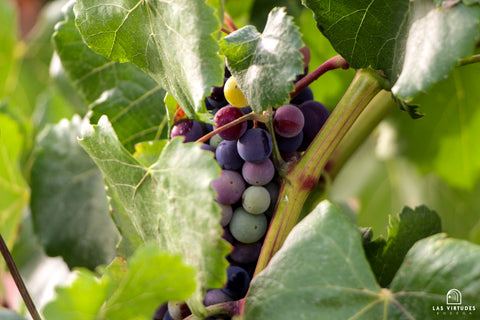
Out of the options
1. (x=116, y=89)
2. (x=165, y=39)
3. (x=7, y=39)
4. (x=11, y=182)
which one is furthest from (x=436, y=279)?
(x=7, y=39)

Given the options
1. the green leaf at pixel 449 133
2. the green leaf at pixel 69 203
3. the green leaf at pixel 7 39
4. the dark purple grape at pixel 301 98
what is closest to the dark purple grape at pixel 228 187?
the dark purple grape at pixel 301 98

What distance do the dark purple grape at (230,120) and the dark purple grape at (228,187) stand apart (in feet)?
0.11

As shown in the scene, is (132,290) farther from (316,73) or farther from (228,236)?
(316,73)

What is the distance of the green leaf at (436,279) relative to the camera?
0.34m

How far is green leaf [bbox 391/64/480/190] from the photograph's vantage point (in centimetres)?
75

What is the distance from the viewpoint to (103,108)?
595mm

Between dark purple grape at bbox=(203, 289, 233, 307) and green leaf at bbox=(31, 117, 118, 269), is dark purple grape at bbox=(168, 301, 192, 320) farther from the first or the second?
green leaf at bbox=(31, 117, 118, 269)

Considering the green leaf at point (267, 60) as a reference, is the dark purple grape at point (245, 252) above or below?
below

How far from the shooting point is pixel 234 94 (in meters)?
0.42

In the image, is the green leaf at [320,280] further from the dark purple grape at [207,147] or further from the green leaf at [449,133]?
the green leaf at [449,133]

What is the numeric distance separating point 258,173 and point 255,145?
26mm

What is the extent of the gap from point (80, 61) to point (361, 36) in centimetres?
38

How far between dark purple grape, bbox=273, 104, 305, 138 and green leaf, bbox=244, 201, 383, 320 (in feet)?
0.30

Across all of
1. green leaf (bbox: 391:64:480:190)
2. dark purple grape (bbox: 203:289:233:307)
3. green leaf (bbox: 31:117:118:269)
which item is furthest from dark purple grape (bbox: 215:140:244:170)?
green leaf (bbox: 391:64:480:190)
